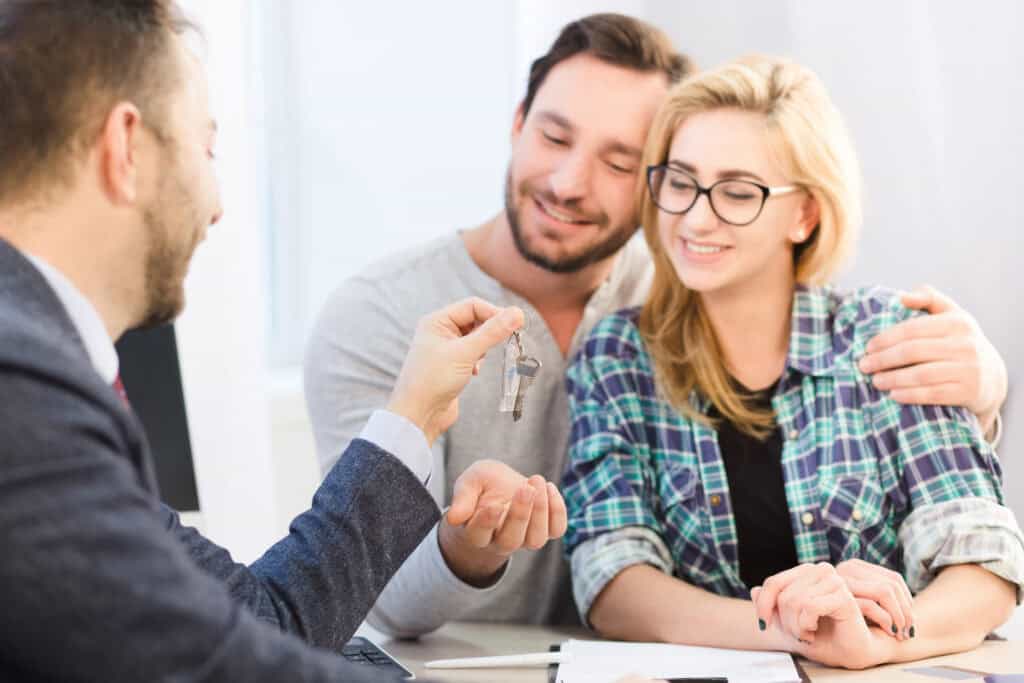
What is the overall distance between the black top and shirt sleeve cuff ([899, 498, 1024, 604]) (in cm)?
18

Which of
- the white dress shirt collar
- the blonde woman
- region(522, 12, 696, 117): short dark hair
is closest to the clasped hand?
the blonde woman

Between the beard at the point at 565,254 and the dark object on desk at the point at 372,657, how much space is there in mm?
734

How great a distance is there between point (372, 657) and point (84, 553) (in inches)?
29.5

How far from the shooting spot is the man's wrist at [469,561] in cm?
167

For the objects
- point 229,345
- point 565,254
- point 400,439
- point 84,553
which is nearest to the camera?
point 84,553

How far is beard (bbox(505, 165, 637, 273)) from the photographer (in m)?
2.10

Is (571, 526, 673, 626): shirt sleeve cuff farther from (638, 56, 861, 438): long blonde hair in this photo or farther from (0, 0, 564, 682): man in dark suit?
(0, 0, 564, 682): man in dark suit

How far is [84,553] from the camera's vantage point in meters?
0.82

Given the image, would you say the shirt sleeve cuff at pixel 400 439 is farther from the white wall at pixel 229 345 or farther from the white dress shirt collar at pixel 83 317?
the white wall at pixel 229 345

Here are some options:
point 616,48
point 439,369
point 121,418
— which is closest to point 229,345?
point 616,48

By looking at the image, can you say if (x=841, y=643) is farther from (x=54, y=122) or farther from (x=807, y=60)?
(x=807, y=60)

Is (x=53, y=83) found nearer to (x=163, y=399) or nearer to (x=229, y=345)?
(x=163, y=399)

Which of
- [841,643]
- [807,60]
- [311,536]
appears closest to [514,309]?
[311,536]

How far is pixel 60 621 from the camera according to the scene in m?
0.83
